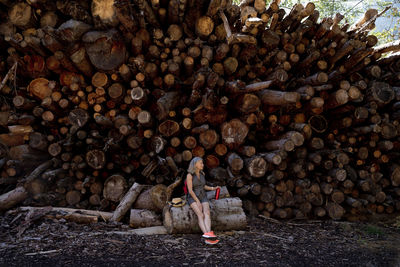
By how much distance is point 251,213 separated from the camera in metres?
4.77

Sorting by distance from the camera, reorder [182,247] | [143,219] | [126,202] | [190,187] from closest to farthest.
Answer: [182,247] → [190,187] → [143,219] → [126,202]

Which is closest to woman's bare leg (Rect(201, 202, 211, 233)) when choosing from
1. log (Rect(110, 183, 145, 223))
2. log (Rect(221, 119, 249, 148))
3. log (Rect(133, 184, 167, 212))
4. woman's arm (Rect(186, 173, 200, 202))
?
woman's arm (Rect(186, 173, 200, 202))

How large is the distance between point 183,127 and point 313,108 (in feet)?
7.89

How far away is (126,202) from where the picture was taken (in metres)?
4.24

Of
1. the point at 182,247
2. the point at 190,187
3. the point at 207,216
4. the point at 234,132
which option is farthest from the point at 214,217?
the point at 234,132

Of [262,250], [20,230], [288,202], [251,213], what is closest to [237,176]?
[251,213]

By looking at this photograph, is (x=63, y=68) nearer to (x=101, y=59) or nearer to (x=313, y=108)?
(x=101, y=59)

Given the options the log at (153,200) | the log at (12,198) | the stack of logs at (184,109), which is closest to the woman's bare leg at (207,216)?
the log at (153,200)

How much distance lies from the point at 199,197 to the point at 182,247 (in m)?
0.82

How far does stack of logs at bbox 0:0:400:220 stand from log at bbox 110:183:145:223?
0.36 metres

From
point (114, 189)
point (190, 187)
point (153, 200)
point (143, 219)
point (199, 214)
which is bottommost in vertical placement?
point (143, 219)

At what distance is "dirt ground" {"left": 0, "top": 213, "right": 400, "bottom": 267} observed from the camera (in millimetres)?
2812

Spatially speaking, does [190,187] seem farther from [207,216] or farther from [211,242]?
[211,242]

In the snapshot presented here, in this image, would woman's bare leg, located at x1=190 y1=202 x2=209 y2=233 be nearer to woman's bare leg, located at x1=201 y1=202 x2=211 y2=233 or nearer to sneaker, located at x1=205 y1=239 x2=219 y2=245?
woman's bare leg, located at x1=201 y1=202 x2=211 y2=233
